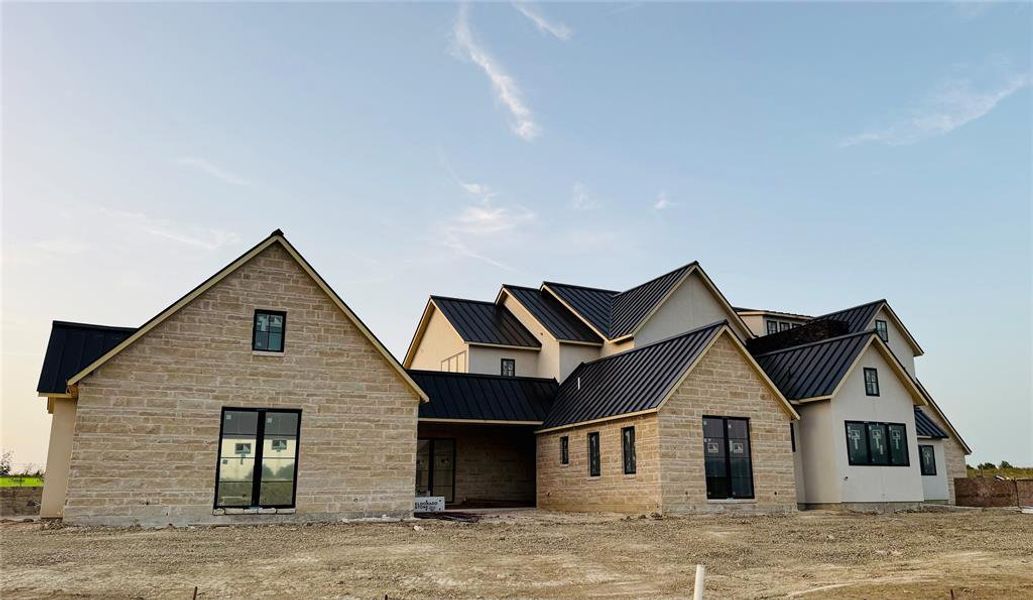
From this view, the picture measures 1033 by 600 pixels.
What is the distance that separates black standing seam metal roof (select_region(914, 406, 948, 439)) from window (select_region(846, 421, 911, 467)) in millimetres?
4500

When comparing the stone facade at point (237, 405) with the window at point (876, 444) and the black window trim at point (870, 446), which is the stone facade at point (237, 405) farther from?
the window at point (876, 444)

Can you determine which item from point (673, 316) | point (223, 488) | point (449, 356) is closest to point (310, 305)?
point (223, 488)

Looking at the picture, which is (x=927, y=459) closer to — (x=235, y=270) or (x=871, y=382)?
(x=871, y=382)

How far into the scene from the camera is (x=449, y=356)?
109ft

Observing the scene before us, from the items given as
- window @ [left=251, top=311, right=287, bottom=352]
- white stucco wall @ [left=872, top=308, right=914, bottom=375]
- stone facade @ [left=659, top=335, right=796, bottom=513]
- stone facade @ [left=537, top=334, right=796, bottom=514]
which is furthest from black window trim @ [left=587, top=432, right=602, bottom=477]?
white stucco wall @ [left=872, top=308, right=914, bottom=375]

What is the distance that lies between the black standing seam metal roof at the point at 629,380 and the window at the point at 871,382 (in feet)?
20.2

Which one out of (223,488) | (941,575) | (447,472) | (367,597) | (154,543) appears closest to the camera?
(367,597)

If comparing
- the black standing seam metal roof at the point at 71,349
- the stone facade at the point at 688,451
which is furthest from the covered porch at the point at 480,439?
the black standing seam metal roof at the point at 71,349

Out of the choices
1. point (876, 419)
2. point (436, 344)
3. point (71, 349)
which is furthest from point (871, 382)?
point (71, 349)

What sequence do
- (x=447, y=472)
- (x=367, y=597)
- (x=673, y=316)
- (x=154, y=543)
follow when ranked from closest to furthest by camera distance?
1. (x=367, y=597)
2. (x=154, y=543)
3. (x=447, y=472)
4. (x=673, y=316)

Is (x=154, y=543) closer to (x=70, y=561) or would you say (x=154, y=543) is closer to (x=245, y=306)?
(x=70, y=561)

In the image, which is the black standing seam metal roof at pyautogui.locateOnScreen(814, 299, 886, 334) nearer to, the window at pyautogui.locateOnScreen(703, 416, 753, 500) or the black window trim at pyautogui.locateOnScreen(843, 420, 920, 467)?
the black window trim at pyautogui.locateOnScreen(843, 420, 920, 467)

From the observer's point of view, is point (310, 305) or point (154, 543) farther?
point (310, 305)

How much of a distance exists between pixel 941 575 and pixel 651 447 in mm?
10175
